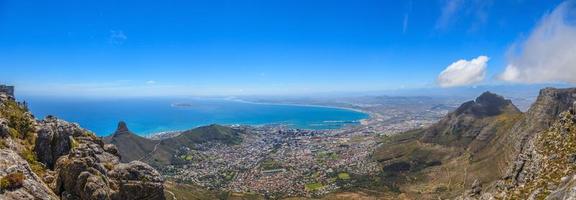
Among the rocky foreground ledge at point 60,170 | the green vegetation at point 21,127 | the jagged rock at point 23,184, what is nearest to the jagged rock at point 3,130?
the rocky foreground ledge at point 60,170

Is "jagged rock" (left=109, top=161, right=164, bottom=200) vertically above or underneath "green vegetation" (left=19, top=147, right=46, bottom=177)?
underneath

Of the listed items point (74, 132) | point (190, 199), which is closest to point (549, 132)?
point (74, 132)

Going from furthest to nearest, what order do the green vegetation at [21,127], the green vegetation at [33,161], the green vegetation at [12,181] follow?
the green vegetation at [21,127]
the green vegetation at [33,161]
the green vegetation at [12,181]

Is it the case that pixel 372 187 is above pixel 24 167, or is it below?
below

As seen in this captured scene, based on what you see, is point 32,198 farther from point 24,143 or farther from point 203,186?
point 203,186

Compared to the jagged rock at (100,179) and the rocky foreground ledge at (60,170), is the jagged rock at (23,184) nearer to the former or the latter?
the rocky foreground ledge at (60,170)

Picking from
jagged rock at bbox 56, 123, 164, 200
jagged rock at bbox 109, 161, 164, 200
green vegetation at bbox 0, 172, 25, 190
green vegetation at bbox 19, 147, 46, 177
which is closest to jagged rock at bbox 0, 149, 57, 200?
green vegetation at bbox 0, 172, 25, 190

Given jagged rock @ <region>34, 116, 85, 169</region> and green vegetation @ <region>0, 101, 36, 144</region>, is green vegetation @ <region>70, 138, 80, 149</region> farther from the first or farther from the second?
green vegetation @ <region>0, 101, 36, 144</region>
